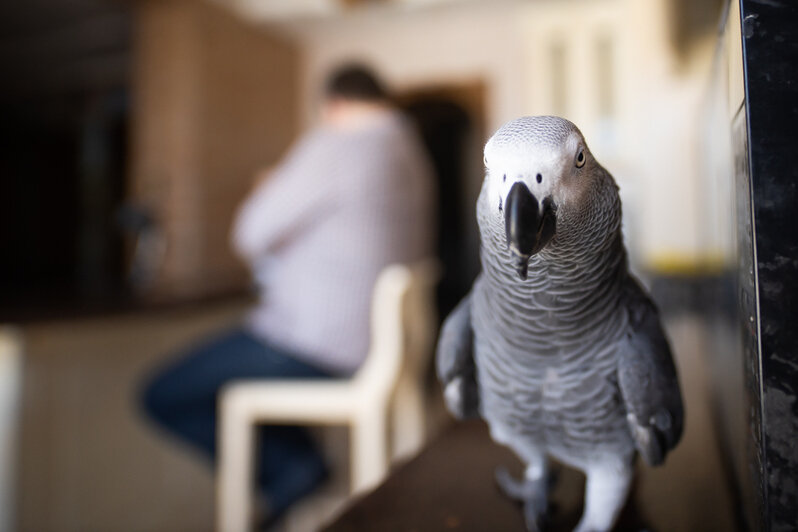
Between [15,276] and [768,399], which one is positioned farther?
[15,276]

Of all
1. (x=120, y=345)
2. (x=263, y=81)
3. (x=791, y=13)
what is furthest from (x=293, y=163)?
(x=263, y=81)

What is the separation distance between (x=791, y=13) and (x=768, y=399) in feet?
0.64

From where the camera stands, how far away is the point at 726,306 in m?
0.54

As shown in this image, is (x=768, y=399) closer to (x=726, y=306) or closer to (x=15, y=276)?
(x=726, y=306)

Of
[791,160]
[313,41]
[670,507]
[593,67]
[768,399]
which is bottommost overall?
[670,507]

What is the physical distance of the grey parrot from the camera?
0.28m

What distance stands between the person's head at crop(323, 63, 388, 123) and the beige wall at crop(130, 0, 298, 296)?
1.47 m

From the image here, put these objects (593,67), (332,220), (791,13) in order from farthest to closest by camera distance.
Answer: (593,67)
(332,220)
(791,13)

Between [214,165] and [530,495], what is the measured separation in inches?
99.4

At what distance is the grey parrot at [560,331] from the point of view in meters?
0.28

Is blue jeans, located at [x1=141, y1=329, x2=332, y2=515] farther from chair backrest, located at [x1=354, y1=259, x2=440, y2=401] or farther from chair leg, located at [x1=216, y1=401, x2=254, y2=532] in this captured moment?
chair backrest, located at [x1=354, y1=259, x2=440, y2=401]

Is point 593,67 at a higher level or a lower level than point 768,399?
higher

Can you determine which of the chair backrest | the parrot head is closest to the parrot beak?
the parrot head

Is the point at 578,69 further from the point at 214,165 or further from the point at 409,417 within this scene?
the point at 409,417
